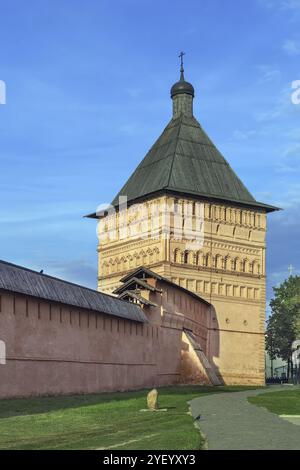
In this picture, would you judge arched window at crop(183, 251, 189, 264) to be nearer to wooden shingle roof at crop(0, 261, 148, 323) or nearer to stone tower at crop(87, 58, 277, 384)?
stone tower at crop(87, 58, 277, 384)

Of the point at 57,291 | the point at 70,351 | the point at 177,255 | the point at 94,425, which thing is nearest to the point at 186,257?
the point at 177,255

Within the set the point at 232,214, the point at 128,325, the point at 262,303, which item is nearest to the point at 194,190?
the point at 232,214

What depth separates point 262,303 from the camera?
175 feet

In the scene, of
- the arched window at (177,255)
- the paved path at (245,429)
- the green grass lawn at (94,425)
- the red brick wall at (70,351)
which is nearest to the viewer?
the paved path at (245,429)

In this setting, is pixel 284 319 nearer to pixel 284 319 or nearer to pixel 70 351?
pixel 284 319

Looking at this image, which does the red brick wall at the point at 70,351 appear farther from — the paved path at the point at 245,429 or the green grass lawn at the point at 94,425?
the paved path at the point at 245,429

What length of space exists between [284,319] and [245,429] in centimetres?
4981

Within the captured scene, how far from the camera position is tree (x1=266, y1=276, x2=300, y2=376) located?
62.4 m

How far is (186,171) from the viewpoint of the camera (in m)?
51.9

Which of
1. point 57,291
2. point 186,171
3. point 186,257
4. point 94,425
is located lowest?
point 94,425

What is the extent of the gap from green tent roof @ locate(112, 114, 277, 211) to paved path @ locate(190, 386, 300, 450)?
1224 inches

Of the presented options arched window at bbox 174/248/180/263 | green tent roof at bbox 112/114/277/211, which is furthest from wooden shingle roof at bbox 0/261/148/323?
green tent roof at bbox 112/114/277/211

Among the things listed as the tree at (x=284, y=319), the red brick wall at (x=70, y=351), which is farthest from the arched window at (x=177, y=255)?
the tree at (x=284, y=319)

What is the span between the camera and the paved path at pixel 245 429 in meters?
11.6
